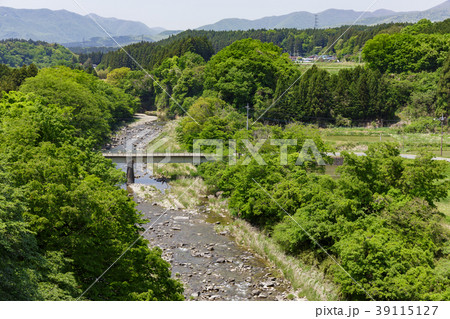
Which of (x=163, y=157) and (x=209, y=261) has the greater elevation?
(x=163, y=157)

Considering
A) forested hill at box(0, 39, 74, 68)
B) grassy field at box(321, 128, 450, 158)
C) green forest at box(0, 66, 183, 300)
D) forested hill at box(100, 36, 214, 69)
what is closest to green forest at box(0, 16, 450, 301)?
green forest at box(0, 66, 183, 300)

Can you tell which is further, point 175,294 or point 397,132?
point 397,132

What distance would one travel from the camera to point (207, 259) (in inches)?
1059

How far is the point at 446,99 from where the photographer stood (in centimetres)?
5688

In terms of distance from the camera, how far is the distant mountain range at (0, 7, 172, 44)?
28.0 metres

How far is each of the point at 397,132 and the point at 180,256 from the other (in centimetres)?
3738

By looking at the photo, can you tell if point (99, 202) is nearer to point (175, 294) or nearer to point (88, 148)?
point (175, 294)

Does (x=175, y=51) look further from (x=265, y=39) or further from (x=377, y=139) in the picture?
(x=265, y=39)

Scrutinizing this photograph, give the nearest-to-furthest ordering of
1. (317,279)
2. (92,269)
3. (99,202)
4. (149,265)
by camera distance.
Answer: (92,269)
(99,202)
(149,265)
(317,279)

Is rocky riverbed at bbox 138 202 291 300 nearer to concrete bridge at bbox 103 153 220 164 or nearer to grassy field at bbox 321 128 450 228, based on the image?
concrete bridge at bbox 103 153 220 164

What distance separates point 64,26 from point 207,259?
179ft

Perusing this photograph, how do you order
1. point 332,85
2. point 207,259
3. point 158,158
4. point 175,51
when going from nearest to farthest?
point 207,259, point 158,158, point 332,85, point 175,51

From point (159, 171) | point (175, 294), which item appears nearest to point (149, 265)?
point (175, 294)

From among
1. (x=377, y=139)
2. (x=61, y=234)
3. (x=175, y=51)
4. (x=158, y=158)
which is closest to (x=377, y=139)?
(x=377, y=139)
